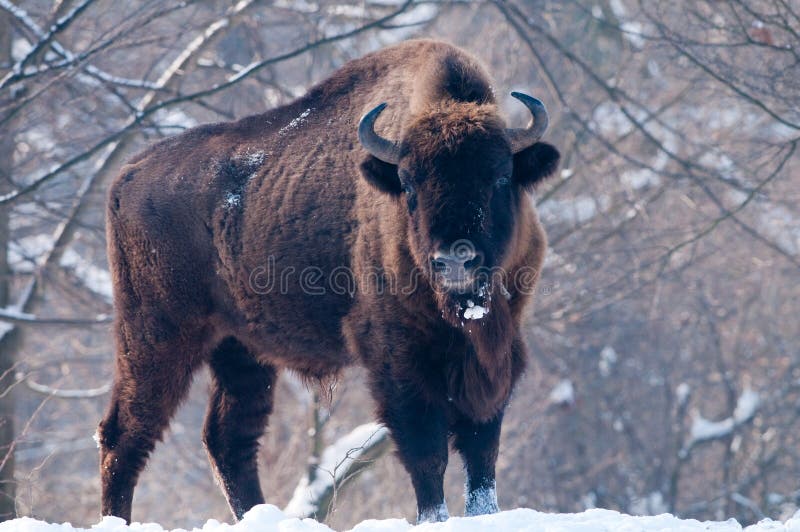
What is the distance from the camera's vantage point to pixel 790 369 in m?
17.8

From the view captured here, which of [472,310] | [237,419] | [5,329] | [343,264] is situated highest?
[472,310]

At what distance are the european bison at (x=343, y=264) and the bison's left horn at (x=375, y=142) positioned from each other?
0.01 metres

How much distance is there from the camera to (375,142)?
5.89 meters

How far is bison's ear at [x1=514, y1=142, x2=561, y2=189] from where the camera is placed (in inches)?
237

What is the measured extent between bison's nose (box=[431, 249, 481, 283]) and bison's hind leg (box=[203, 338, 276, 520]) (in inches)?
94.5

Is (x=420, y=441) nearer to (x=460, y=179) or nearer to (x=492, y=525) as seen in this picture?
(x=492, y=525)

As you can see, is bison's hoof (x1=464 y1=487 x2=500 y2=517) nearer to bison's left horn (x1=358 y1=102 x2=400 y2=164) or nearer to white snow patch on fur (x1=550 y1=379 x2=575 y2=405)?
bison's left horn (x1=358 y1=102 x2=400 y2=164)

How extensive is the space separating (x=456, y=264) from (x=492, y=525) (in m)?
1.33

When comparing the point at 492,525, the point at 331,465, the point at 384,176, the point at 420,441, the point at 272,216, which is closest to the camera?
the point at 492,525

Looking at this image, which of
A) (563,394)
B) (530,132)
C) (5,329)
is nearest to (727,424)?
(563,394)

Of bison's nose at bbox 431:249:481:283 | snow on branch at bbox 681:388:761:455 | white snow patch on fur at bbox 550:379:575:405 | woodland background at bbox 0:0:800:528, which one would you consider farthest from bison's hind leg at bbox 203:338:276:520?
snow on branch at bbox 681:388:761:455

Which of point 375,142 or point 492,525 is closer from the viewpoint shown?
point 492,525

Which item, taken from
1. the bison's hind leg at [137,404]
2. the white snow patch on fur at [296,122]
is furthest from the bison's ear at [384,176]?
the bison's hind leg at [137,404]

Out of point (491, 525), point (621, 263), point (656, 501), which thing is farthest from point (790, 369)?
point (491, 525)
